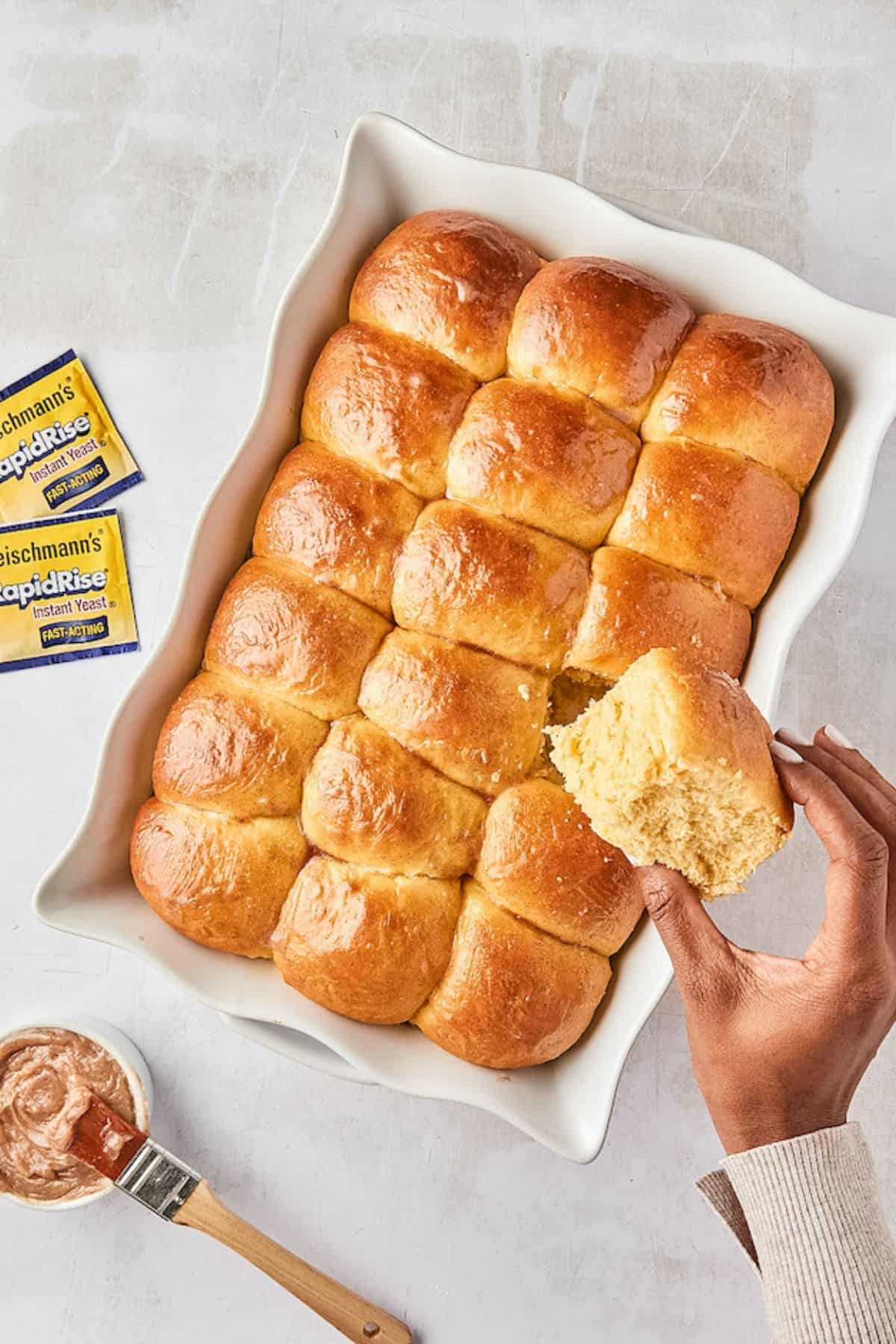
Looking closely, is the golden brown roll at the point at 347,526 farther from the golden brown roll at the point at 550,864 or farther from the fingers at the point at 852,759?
the fingers at the point at 852,759

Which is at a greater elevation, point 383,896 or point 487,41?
point 487,41

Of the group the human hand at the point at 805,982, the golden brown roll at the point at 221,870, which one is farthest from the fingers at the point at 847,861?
the golden brown roll at the point at 221,870

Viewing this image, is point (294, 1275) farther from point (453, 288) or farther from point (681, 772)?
point (453, 288)

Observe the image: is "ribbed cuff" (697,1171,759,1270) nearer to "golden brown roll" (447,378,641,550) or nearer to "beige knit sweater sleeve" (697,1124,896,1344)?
"beige knit sweater sleeve" (697,1124,896,1344)

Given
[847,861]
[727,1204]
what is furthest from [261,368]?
[727,1204]

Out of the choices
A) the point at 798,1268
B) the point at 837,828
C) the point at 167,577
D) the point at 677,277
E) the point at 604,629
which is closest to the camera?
the point at 837,828

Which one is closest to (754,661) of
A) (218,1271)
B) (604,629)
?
(604,629)

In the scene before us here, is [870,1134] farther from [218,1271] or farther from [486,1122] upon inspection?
[218,1271]
